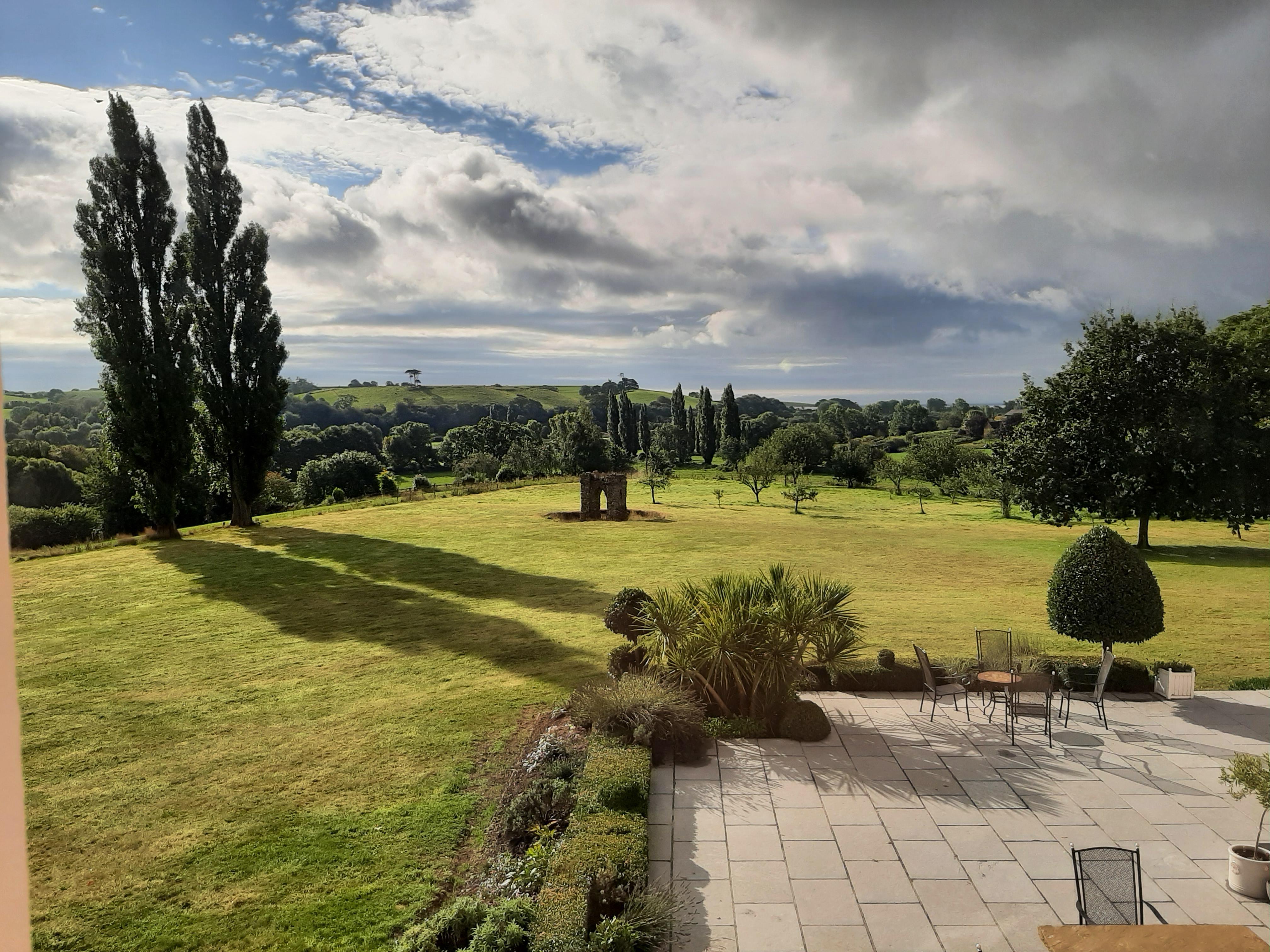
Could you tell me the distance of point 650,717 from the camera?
8266 millimetres

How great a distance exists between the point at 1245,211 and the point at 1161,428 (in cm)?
2196

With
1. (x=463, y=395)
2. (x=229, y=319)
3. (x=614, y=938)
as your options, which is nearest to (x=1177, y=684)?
(x=614, y=938)

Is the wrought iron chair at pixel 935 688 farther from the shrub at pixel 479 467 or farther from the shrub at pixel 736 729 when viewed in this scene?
the shrub at pixel 479 467

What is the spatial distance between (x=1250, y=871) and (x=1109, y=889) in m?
1.73

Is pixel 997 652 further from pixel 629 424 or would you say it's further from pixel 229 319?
pixel 629 424

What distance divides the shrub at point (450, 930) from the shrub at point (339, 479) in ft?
154

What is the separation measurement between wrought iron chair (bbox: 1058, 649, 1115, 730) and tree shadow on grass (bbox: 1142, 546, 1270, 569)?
1682 cm

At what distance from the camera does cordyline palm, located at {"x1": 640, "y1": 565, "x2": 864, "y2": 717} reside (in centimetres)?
910

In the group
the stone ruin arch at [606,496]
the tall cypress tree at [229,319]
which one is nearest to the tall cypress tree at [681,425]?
the stone ruin arch at [606,496]

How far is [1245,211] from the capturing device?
5.86 m

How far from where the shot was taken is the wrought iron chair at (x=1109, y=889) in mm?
4910

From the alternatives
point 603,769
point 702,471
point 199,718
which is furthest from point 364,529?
point 702,471

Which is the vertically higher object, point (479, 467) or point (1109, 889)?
point (479, 467)

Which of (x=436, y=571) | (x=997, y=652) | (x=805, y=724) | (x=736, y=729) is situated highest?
(x=997, y=652)
